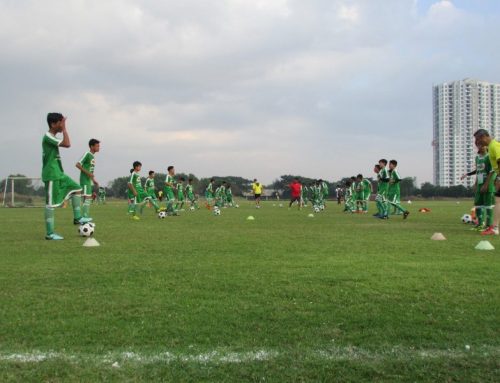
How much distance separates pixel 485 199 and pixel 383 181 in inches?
279

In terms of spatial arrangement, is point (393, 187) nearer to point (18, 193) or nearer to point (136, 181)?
point (136, 181)

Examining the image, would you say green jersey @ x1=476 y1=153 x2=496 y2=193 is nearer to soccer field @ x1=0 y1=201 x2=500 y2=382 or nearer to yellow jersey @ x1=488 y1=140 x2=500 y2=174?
yellow jersey @ x1=488 y1=140 x2=500 y2=174

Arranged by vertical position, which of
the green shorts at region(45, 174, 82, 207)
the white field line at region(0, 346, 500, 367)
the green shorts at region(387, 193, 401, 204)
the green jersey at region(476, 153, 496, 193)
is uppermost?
the green jersey at region(476, 153, 496, 193)

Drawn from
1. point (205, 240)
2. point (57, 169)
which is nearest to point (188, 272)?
point (205, 240)

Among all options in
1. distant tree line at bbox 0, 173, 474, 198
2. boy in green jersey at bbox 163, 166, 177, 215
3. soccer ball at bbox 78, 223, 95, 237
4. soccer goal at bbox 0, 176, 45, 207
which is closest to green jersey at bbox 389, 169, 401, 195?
boy in green jersey at bbox 163, 166, 177, 215

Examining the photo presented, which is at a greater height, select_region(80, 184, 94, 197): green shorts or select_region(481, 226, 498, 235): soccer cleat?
select_region(80, 184, 94, 197): green shorts

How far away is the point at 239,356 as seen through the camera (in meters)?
3.18

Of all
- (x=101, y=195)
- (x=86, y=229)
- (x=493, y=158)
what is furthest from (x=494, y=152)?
(x=101, y=195)

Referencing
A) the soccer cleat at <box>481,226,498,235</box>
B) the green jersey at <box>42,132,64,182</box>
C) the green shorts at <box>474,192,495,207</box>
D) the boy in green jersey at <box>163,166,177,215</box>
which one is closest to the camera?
the green jersey at <box>42,132,64,182</box>

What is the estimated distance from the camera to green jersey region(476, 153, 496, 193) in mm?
12070

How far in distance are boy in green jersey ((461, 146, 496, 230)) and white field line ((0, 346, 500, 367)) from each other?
9.90 meters

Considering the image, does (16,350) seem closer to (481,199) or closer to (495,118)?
(481,199)

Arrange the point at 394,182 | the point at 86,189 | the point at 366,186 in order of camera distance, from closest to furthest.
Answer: the point at 86,189
the point at 394,182
the point at 366,186

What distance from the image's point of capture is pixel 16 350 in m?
3.27
